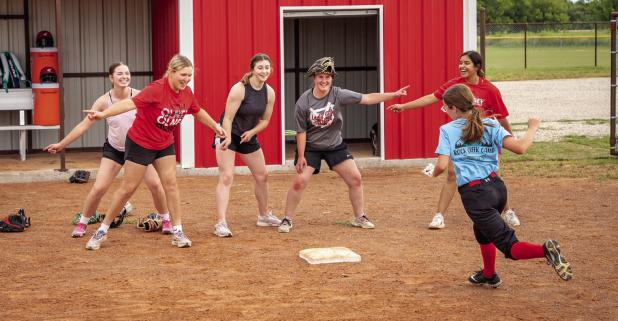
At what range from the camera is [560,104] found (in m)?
30.6

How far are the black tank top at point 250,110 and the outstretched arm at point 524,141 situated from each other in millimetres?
3588

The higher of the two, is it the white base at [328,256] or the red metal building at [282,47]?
the red metal building at [282,47]

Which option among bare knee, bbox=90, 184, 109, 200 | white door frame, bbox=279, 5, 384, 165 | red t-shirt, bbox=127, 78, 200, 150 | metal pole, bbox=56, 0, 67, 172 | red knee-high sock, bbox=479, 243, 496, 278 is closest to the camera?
red knee-high sock, bbox=479, 243, 496, 278

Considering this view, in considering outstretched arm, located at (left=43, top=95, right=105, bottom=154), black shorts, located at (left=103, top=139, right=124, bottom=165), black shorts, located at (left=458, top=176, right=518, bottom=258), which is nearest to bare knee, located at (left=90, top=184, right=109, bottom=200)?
black shorts, located at (left=103, top=139, right=124, bottom=165)

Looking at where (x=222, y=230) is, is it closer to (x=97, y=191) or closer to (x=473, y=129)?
(x=97, y=191)

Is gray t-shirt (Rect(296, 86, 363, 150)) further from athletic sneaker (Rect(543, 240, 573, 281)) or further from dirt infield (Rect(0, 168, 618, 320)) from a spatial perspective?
athletic sneaker (Rect(543, 240, 573, 281))

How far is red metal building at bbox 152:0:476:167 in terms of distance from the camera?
16.5m

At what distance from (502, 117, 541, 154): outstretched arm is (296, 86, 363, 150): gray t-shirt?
3.31 meters

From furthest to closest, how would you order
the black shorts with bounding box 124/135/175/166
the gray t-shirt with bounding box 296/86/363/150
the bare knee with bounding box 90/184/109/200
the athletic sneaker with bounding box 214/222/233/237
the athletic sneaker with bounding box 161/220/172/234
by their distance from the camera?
the athletic sneaker with bounding box 161/220/172/234 < the gray t-shirt with bounding box 296/86/363/150 < the athletic sneaker with bounding box 214/222/233/237 < the bare knee with bounding box 90/184/109/200 < the black shorts with bounding box 124/135/175/166

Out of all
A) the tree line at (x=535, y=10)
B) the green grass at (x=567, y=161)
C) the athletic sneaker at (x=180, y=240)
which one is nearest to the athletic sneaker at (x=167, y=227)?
the athletic sneaker at (x=180, y=240)

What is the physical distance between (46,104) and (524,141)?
37.1 ft

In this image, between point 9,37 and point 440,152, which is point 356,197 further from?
point 9,37

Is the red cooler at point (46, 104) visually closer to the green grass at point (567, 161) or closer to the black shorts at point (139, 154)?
the green grass at point (567, 161)

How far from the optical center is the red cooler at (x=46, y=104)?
1780cm
